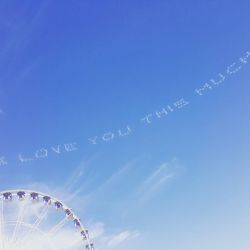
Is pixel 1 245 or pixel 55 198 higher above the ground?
pixel 55 198

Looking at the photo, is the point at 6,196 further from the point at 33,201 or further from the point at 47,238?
the point at 47,238

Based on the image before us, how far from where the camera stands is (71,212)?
41.6m

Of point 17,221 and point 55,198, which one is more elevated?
point 55,198

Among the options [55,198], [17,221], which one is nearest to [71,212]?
[55,198]

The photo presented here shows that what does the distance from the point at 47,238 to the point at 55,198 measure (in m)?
4.50

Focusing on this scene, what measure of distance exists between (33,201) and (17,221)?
3744 millimetres

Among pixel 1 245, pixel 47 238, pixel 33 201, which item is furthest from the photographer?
pixel 33 201

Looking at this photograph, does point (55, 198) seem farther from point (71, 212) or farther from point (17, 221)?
point (17, 221)

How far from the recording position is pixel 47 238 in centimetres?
3791

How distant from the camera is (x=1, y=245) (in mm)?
35188

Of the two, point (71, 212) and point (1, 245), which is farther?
point (71, 212)

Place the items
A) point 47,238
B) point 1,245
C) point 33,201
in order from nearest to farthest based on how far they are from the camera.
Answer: point 1,245 → point 47,238 → point 33,201

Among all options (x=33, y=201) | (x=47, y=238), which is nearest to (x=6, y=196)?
(x=33, y=201)

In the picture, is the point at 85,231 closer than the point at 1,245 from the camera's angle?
No
